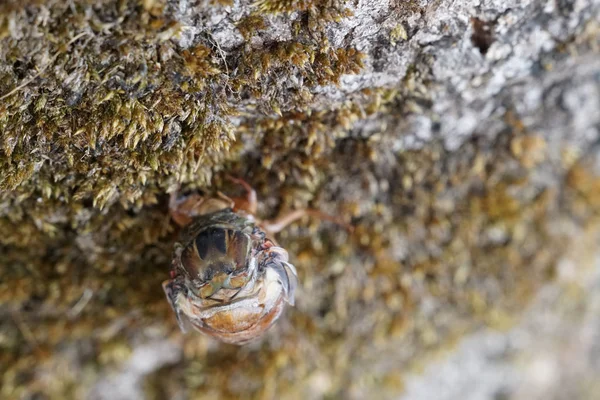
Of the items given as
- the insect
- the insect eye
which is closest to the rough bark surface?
the insect

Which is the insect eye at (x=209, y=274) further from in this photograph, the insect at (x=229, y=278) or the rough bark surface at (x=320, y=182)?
the rough bark surface at (x=320, y=182)

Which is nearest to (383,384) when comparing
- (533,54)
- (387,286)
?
(387,286)

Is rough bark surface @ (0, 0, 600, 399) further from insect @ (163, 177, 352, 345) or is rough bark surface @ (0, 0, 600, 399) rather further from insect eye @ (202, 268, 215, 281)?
insect eye @ (202, 268, 215, 281)

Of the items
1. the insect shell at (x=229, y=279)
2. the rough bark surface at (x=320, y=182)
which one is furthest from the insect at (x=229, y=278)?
the rough bark surface at (x=320, y=182)

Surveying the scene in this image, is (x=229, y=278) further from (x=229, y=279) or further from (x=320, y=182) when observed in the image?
(x=320, y=182)

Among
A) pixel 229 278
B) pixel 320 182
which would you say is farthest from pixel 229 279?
pixel 320 182

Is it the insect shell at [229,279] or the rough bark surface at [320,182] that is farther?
the insect shell at [229,279]

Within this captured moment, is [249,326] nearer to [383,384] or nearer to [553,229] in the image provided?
[383,384]
